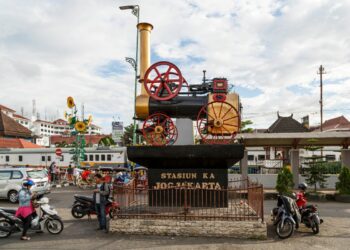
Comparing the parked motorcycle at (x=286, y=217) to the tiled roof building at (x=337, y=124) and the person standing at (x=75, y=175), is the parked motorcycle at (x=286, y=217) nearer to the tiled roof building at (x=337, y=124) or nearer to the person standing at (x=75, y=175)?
the person standing at (x=75, y=175)

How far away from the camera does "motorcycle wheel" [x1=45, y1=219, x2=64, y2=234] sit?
7965 millimetres

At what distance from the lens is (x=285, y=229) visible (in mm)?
7723

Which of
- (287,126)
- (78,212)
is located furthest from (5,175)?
(287,126)

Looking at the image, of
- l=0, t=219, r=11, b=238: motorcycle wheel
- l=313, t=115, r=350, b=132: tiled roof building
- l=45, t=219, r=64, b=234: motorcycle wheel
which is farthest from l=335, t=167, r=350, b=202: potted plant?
l=313, t=115, r=350, b=132: tiled roof building

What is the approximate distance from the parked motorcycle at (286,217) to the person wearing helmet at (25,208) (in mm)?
6365

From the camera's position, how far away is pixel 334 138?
17.3 meters

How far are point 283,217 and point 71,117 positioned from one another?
18.1 m

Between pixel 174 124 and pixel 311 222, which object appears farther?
pixel 174 124

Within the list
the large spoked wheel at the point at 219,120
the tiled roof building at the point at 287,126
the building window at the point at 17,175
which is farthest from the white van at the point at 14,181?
the tiled roof building at the point at 287,126

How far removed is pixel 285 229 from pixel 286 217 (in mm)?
337

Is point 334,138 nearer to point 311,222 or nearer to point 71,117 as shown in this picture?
point 311,222

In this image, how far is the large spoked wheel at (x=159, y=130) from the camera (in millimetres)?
9469

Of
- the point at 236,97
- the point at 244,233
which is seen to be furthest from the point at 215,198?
the point at 236,97

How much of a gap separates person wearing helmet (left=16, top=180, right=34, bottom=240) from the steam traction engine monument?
2138mm
